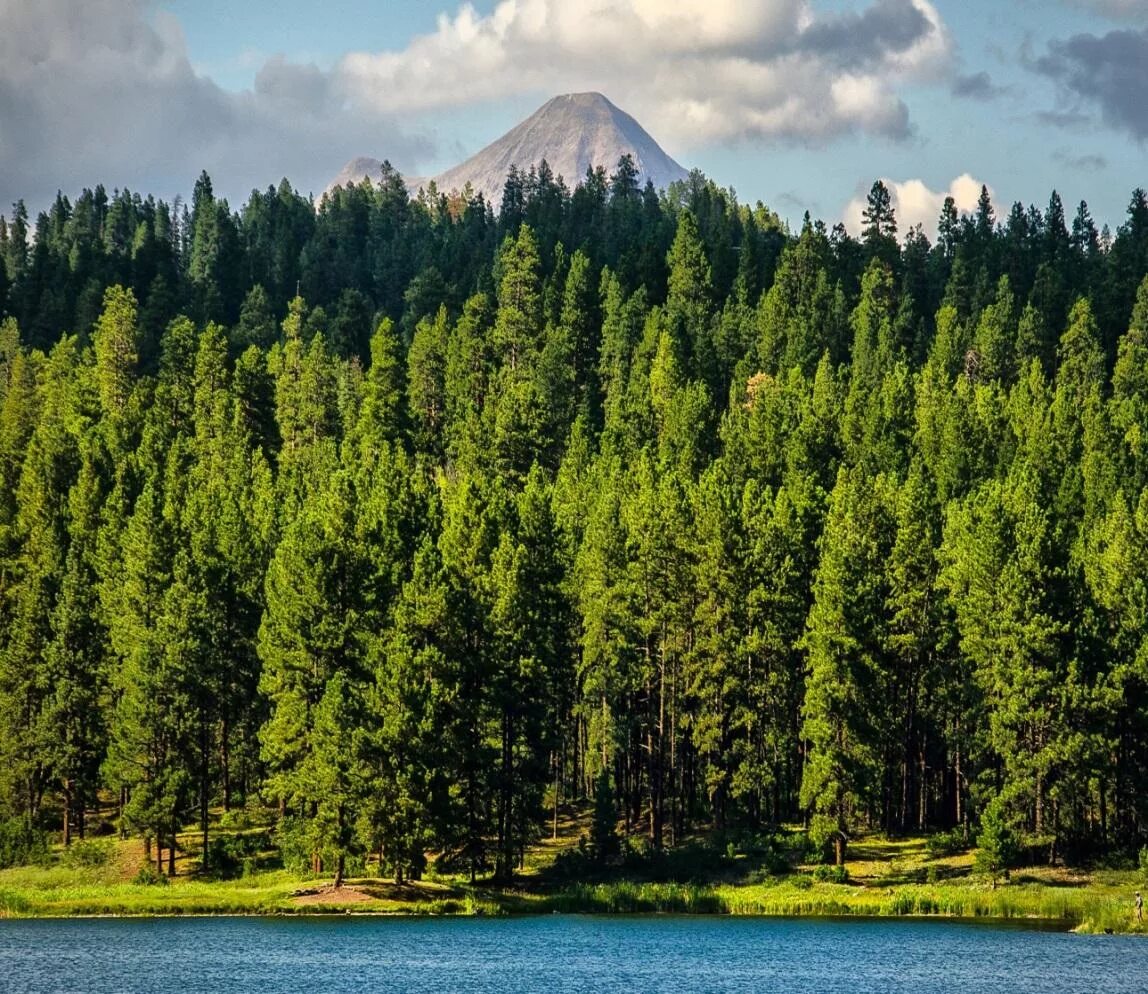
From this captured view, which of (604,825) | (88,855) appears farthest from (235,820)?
(604,825)

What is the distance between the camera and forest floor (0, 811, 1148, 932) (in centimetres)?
7725

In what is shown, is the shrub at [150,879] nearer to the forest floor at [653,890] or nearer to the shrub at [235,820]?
the forest floor at [653,890]

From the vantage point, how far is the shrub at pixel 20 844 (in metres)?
92.6

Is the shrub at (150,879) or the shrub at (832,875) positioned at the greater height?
the shrub at (832,875)

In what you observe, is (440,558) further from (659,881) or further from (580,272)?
(580,272)

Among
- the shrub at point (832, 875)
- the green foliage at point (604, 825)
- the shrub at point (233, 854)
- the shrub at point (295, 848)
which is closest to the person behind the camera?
the shrub at point (832, 875)

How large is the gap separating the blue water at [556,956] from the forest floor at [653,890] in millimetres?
3065

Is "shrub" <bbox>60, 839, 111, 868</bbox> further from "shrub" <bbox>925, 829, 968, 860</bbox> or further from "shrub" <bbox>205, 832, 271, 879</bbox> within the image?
"shrub" <bbox>925, 829, 968, 860</bbox>

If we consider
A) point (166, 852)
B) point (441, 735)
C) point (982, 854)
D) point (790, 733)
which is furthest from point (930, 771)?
point (166, 852)

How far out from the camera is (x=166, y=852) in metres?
91.5

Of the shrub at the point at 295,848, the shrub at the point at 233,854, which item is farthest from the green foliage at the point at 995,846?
the shrub at the point at 233,854

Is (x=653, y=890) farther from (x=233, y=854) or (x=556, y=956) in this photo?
(x=233, y=854)

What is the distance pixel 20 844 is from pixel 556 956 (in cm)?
4288

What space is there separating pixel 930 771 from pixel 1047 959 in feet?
115
